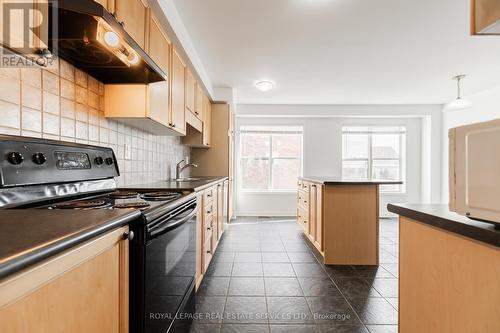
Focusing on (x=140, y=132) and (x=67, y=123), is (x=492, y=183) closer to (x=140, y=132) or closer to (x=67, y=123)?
(x=67, y=123)

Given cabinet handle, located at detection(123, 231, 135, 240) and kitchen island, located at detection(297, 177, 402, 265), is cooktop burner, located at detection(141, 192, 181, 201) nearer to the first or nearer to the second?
cabinet handle, located at detection(123, 231, 135, 240)

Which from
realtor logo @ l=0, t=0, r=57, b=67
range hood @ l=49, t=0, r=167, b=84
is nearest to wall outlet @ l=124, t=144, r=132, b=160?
range hood @ l=49, t=0, r=167, b=84

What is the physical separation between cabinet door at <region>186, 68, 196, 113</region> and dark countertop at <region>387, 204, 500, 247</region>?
2269 mm

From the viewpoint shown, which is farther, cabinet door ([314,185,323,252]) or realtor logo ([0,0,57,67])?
cabinet door ([314,185,323,252])

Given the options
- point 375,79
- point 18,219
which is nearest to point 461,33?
point 375,79

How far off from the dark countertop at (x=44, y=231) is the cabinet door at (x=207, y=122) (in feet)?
9.67

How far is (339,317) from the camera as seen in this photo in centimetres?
178

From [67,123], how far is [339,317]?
2.07 m

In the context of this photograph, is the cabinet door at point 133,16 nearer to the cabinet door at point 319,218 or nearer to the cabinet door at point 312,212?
the cabinet door at point 319,218

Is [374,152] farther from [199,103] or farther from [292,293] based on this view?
[292,293]

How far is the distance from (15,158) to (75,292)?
→ 2.25ft

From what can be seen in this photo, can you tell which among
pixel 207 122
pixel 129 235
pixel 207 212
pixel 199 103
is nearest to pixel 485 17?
pixel 129 235

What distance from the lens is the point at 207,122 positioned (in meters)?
3.98

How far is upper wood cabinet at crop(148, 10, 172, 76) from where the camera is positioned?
1.76 metres
